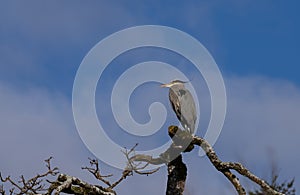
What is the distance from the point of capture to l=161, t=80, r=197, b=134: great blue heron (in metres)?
8.52

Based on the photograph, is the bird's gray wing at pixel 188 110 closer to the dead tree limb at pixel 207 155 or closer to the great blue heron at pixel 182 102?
the great blue heron at pixel 182 102

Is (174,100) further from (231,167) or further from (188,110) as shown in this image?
(231,167)

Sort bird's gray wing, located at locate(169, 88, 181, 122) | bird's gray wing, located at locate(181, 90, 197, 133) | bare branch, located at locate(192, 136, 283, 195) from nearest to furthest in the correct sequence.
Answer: bare branch, located at locate(192, 136, 283, 195)
bird's gray wing, located at locate(181, 90, 197, 133)
bird's gray wing, located at locate(169, 88, 181, 122)

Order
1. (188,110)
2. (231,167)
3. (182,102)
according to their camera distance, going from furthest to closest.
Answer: (182,102), (188,110), (231,167)

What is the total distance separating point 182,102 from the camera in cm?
892

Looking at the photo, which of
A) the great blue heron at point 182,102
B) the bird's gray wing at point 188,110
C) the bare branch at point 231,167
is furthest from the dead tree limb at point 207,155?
the great blue heron at point 182,102

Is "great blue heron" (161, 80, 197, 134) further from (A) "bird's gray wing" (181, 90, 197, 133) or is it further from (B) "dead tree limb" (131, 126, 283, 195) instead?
(B) "dead tree limb" (131, 126, 283, 195)

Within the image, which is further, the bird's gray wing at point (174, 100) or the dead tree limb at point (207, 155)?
the bird's gray wing at point (174, 100)

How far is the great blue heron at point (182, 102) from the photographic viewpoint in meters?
8.52

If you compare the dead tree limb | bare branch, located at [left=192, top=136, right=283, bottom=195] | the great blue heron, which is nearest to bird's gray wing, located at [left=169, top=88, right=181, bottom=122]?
the great blue heron

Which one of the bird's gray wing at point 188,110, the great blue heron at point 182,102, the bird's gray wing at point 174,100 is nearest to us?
the bird's gray wing at point 188,110

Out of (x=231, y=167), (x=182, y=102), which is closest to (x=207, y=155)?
(x=231, y=167)

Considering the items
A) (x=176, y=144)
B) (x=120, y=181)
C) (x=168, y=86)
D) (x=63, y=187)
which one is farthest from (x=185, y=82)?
(x=63, y=187)

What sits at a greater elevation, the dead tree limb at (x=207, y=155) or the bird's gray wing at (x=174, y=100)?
the bird's gray wing at (x=174, y=100)
